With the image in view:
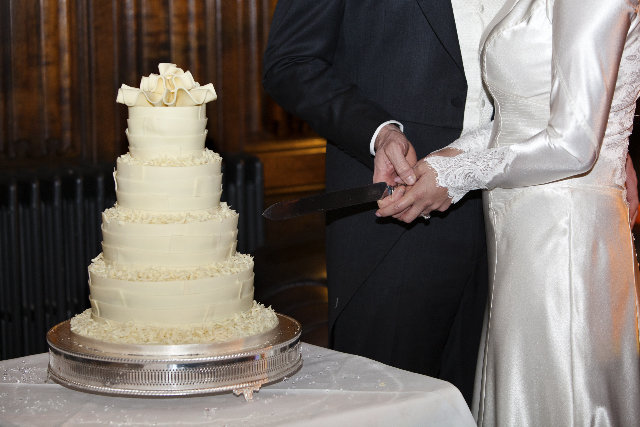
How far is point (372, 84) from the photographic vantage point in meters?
2.26

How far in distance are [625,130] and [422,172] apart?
0.43m

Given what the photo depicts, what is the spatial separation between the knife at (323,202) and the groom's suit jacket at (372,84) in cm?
17

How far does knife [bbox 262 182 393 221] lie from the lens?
73.9 inches

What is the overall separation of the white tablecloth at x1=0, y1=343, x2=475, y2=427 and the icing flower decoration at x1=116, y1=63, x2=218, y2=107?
1.80 feet

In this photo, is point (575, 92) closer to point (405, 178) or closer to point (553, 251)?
point (553, 251)

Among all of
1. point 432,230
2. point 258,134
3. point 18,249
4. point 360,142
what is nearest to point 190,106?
point 360,142

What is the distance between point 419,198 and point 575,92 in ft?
1.46

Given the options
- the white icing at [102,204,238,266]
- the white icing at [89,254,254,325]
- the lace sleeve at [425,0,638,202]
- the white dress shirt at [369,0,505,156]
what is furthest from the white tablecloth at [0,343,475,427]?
the white dress shirt at [369,0,505,156]

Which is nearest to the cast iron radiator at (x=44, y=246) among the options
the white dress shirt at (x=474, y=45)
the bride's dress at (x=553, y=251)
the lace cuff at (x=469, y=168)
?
the white dress shirt at (x=474, y=45)

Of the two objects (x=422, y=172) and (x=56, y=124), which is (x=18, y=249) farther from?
(x=422, y=172)

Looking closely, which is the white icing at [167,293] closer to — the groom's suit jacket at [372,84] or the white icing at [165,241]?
the white icing at [165,241]

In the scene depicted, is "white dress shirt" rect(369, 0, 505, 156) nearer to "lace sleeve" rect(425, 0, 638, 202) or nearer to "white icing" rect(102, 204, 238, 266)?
"lace sleeve" rect(425, 0, 638, 202)

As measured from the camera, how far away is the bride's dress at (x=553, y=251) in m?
1.81

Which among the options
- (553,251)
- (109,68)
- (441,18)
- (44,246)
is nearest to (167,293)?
(553,251)
